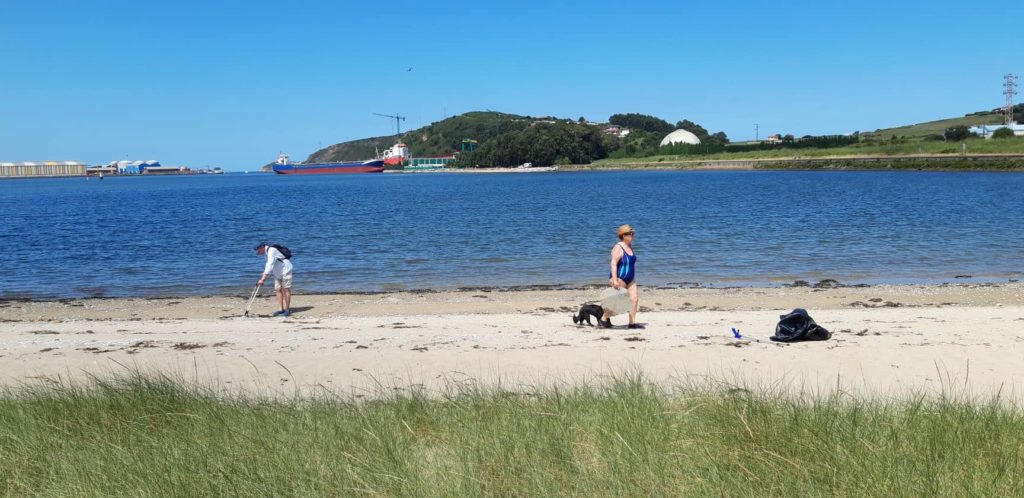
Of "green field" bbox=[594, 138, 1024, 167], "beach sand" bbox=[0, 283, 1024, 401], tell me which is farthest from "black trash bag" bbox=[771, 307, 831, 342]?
"green field" bbox=[594, 138, 1024, 167]

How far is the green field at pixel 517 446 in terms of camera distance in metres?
4.64

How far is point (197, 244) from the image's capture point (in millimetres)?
34250

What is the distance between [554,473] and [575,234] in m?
31.2

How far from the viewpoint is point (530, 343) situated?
40.2 ft

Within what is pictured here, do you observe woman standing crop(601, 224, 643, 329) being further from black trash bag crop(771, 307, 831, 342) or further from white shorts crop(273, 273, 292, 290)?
white shorts crop(273, 273, 292, 290)

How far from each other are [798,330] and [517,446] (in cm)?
753

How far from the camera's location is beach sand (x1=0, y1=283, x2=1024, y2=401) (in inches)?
378

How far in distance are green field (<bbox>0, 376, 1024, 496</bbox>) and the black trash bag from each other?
4888 millimetres

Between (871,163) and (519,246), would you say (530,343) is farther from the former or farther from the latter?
(871,163)

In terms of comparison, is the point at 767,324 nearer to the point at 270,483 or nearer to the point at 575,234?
the point at 270,483

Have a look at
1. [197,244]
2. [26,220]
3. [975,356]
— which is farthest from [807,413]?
[26,220]

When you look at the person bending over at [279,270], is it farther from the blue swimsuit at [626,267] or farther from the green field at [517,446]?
the green field at [517,446]

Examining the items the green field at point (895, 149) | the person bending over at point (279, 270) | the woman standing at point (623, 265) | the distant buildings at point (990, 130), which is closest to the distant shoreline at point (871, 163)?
the green field at point (895, 149)

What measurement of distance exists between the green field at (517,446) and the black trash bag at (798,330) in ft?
16.0
